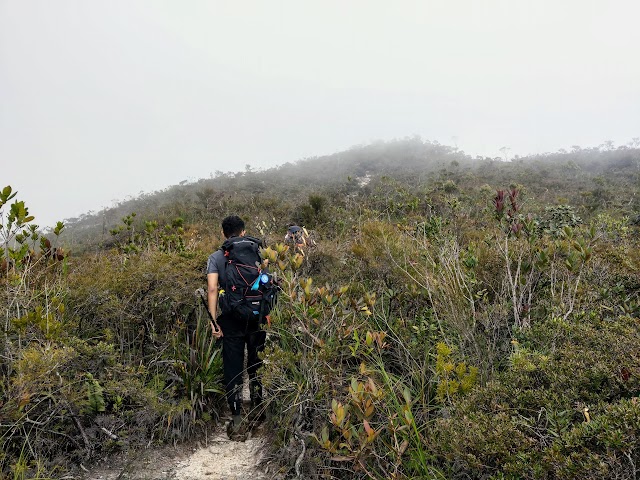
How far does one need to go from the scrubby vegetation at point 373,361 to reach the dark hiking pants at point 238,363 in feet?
0.64

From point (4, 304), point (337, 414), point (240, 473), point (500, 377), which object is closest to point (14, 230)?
point (4, 304)

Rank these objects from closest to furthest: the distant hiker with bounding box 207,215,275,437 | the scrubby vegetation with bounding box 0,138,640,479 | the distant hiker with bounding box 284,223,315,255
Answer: the scrubby vegetation with bounding box 0,138,640,479 < the distant hiker with bounding box 207,215,275,437 < the distant hiker with bounding box 284,223,315,255

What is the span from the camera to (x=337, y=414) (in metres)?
1.90

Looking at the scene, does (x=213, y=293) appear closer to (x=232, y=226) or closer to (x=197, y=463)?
(x=232, y=226)

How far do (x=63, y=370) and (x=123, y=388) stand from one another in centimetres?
43

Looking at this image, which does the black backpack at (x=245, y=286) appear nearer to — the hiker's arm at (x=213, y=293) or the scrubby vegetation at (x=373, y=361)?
the hiker's arm at (x=213, y=293)

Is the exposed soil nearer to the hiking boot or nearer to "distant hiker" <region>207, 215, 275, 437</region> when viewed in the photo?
the hiking boot

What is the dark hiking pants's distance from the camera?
3358mm

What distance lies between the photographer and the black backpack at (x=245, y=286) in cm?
333

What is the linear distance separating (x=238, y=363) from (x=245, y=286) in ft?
2.24

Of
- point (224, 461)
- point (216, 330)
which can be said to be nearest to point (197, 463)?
point (224, 461)

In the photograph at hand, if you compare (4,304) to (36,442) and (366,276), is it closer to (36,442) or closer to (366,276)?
(36,442)

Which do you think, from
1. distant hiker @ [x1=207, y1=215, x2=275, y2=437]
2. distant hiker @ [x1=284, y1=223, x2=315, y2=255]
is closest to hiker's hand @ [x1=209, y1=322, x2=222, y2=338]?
distant hiker @ [x1=207, y1=215, x2=275, y2=437]

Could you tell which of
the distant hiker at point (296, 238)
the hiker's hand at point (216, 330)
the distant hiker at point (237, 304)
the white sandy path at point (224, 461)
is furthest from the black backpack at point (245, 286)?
the distant hiker at point (296, 238)
